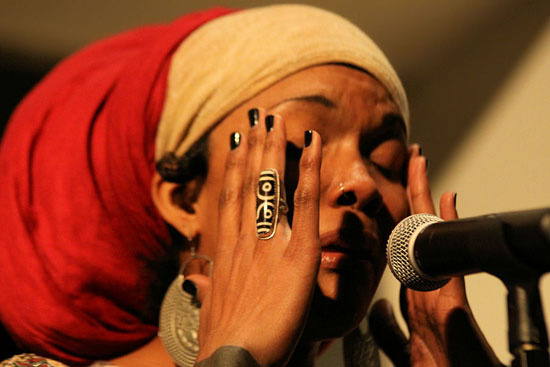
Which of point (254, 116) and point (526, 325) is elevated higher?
point (254, 116)

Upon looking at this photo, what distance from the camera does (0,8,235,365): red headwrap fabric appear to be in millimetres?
1491

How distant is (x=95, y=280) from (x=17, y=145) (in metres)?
0.38

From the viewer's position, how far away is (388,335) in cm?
155

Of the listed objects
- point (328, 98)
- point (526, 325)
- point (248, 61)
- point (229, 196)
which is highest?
point (248, 61)

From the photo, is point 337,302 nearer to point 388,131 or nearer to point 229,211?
point 229,211

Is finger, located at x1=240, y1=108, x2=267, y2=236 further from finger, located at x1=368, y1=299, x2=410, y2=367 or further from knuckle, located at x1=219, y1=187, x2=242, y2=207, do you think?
finger, located at x1=368, y1=299, x2=410, y2=367

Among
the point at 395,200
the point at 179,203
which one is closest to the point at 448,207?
the point at 395,200

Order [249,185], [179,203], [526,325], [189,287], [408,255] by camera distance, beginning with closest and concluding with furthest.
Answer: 1. [526,325]
2. [408,255]
3. [249,185]
4. [189,287]
5. [179,203]

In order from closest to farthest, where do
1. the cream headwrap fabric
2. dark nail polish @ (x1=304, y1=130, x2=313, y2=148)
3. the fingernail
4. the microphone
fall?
the microphone → dark nail polish @ (x1=304, y1=130, x2=313, y2=148) → the fingernail → the cream headwrap fabric

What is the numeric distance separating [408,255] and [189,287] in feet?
1.80

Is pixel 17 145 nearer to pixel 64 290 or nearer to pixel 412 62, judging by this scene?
pixel 64 290

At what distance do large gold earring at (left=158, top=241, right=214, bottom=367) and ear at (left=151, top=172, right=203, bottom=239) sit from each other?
7 centimetres

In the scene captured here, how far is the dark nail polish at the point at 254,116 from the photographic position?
1.35 m

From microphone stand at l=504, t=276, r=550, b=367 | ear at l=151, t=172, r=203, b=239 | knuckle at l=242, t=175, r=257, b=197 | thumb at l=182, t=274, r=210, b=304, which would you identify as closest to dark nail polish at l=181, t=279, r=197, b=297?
thumb at l=182, t=274, r=210, b=304
